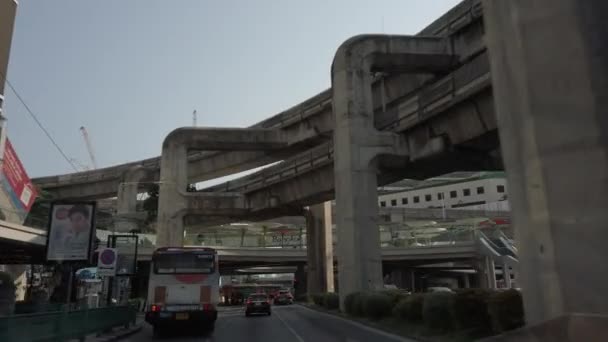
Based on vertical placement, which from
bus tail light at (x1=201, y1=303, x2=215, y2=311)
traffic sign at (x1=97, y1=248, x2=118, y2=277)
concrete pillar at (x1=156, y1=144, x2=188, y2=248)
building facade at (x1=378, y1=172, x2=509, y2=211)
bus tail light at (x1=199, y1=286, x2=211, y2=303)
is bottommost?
bus tail light at (x1=201, y1=303, x2=215, y2=311)

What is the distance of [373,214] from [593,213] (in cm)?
1945

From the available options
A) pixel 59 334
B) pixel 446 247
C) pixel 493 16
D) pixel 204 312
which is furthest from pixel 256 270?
pixel 493 16

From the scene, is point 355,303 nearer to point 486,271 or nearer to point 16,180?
point 16,180

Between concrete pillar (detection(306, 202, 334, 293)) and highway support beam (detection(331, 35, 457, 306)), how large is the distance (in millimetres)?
18637

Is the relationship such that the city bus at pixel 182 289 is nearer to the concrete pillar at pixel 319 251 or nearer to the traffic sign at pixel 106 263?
the traffic sign at pixel 106 263

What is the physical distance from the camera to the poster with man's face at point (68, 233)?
1602 cm

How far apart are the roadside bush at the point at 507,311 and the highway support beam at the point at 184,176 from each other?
2923 centimetres

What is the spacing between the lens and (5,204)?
135ft

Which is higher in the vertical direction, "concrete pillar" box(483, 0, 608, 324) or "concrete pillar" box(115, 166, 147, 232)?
"concrete pillar" box(115, 166, 147, 232)

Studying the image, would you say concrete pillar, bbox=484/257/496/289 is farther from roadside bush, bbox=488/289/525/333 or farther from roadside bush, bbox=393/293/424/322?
roadside bush, bbox=488/289/525/333

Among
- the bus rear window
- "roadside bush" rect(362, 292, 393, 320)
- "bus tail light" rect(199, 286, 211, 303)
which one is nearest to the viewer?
"bus tail light" rect(199, 286, 211, 303)

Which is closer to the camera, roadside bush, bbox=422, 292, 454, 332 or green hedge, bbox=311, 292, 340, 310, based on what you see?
roadside bush, bbox=422, 292, 454, 332

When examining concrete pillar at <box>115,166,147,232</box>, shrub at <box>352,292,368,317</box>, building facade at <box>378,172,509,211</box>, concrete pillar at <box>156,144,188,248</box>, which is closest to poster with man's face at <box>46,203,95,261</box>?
shrub at <box>352,292,368,317</box>

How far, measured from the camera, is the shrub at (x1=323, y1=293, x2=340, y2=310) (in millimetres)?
31531
